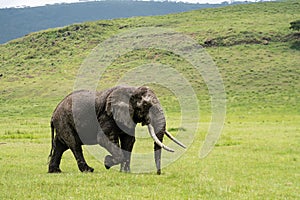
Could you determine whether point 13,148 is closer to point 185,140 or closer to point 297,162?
point 185,140

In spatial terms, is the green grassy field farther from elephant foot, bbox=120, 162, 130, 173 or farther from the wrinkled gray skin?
the wrinkled gray skin

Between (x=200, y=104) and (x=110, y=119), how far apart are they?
45.6m

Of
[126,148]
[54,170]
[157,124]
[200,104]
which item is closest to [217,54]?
[200,104]

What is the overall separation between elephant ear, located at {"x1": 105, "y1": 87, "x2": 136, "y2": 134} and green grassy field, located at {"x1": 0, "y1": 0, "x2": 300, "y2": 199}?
4.25ft

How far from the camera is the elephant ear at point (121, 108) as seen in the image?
12797 millimetres

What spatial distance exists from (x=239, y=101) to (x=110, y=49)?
37.0 m

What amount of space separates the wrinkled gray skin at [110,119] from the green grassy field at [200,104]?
2.39ft

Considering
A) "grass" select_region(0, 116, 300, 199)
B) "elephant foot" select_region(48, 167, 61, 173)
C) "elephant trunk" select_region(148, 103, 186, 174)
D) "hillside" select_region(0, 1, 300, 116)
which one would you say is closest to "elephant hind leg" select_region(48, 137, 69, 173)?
"elephant foot" select_region(48, 167, 61, 173)

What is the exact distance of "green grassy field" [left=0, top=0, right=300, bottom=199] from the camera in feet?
37.4

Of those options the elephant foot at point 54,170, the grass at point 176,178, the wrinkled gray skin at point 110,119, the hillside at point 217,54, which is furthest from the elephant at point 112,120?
the hillside at point 217,54

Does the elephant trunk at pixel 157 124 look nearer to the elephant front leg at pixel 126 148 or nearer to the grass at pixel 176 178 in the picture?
the grass at pixel 176 178

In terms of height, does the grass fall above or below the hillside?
below

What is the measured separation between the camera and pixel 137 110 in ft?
41.9

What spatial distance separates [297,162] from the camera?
16.9 m
